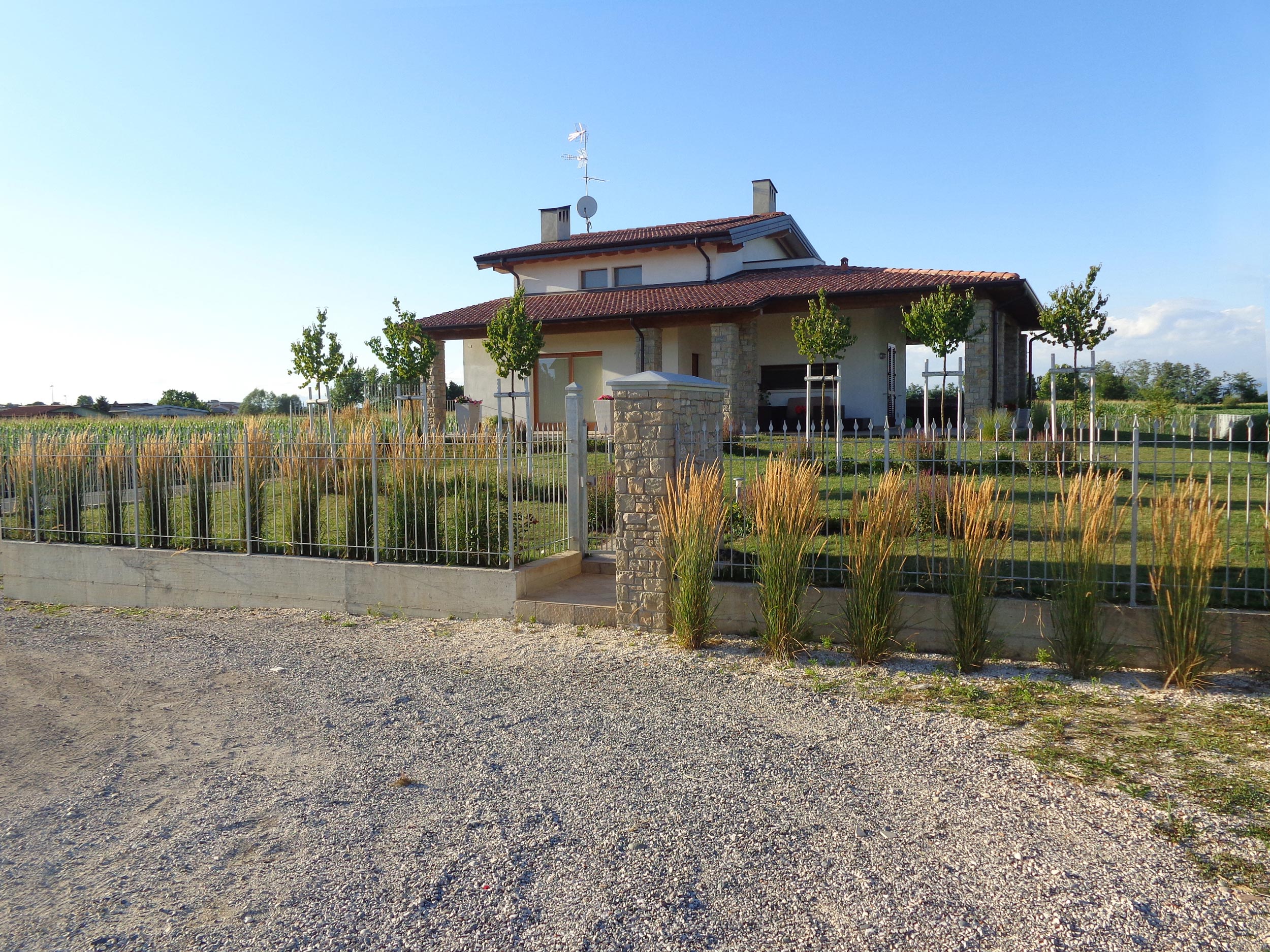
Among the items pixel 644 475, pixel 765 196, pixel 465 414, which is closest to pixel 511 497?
pixel 644 475

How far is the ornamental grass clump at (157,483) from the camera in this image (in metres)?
9.74

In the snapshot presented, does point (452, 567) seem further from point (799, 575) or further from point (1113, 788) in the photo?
point (1113, 788)

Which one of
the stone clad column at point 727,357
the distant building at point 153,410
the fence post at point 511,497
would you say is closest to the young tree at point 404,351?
the stone clad column at point 727,357

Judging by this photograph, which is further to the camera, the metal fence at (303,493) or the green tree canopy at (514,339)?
the green tree canopy at (514,339)

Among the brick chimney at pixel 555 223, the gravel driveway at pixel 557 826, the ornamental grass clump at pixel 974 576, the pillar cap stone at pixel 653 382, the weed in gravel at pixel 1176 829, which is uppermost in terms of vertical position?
the brick chimney at pixel 555 223

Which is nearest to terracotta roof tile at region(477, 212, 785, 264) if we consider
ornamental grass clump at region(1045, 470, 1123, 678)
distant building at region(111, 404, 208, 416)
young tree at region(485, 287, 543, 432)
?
young tree at region(485, 287, 543, 432)

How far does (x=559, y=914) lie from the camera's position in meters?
3.13

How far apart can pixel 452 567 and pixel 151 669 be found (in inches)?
96.7

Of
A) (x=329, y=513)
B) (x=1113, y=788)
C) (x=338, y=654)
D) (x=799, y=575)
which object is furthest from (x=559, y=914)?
(x=329, y=513)

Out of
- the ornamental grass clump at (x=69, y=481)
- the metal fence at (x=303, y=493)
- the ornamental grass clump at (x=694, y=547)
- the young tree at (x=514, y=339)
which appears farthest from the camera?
the young tree at (x=514, y=339)

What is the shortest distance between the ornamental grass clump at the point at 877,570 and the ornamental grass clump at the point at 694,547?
999mm

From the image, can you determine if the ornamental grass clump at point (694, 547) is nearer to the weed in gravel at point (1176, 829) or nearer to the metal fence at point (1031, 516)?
the metal fence at point (1031, 516)

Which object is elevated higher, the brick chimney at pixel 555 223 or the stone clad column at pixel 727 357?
the brick chimney at pixel 555 223

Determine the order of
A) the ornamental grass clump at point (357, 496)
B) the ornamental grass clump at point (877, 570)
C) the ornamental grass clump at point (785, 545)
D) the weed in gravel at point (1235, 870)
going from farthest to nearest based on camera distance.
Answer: the ornamental grass clump at point (357, 496) → the ornamental grass clump at point (785, 545) → the ornamental grass clump at point (877, 570) → the weed in gravel at point (1235, 870)
